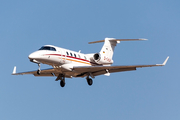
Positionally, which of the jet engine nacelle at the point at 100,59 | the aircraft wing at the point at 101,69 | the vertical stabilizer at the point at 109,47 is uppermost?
the vertical stabilizer at the point at 109,47

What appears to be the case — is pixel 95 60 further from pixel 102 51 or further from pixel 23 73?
pixel 23 73

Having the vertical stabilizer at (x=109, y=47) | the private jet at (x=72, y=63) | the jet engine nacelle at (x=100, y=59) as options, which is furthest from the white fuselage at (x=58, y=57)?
the vertical stabilizer at (x=109, y=47)

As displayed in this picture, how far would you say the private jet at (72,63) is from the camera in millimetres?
23202

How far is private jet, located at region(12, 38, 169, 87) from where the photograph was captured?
23.2m

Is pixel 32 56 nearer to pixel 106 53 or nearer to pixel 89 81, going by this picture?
pixel 89 81

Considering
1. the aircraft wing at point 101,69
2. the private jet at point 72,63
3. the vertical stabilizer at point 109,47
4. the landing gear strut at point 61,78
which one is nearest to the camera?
the private jet at point 72,63

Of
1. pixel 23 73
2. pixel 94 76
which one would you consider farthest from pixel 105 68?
pixel 23 73

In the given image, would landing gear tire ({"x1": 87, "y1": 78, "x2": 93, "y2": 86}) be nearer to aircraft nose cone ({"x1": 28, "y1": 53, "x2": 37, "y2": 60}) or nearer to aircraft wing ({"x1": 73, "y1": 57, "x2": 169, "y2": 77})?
aircraft wing ({"x1": 73, "y1": 57, "x2": 169, "y2": 77})

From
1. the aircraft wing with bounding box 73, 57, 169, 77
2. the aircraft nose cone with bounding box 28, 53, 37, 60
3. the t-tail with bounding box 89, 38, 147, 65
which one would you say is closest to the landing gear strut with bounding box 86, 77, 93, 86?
the aircraft wing with bounding box 73, 57, 169, 77

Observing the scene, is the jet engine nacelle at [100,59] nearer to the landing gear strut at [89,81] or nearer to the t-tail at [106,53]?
the t-tail at [106,53]

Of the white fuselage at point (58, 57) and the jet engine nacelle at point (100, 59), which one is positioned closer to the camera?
the white fuselage at point (58, 57)

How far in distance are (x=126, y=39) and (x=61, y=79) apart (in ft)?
20.9

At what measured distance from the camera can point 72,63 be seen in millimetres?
24672

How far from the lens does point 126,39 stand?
28.2 meters
